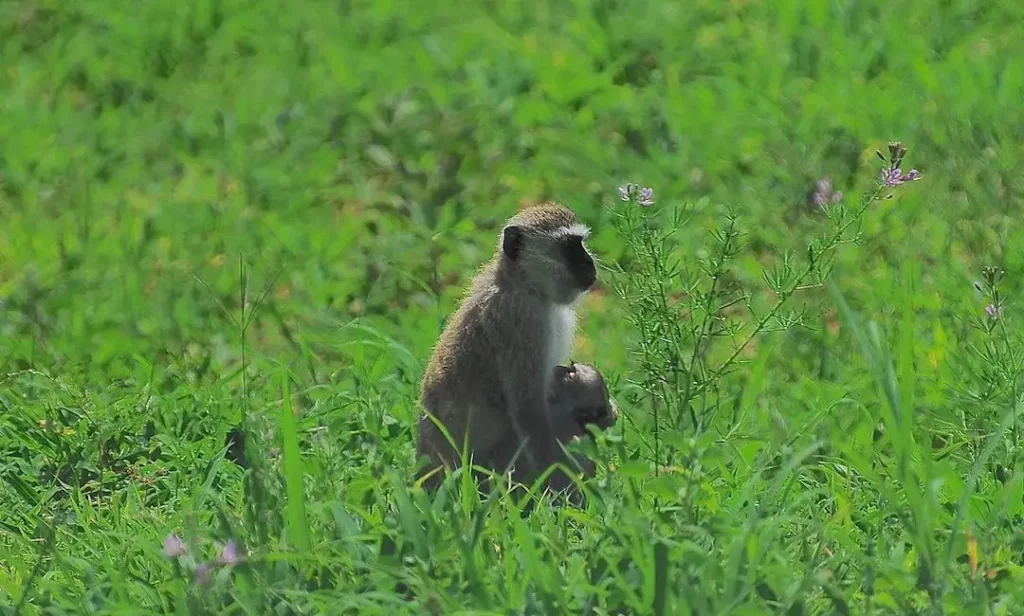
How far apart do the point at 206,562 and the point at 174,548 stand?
15cm

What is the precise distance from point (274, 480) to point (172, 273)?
3.45 m

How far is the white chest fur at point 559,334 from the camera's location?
5.28 metres

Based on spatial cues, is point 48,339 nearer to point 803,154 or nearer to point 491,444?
point 491,444

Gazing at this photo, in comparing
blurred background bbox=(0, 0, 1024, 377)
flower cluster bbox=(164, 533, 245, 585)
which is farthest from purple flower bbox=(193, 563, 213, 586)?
blurred background bbox=(0, 0, 1024, 377)

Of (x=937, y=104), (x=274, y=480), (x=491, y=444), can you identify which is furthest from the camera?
(x=937, y=104)

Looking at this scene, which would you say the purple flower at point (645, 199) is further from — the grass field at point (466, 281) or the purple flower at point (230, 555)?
the purple flower at point (230, 555)

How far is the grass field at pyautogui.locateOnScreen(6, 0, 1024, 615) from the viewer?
4.20 m

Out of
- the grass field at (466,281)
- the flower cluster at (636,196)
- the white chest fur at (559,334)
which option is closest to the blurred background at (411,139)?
the grass field at (466,281)

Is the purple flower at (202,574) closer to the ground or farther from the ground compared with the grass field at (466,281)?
farther from the ground

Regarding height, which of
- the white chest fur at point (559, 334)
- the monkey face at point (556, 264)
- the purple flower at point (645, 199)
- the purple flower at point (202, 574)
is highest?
the purple flower at point (645, 199)

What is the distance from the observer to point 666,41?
963 cm

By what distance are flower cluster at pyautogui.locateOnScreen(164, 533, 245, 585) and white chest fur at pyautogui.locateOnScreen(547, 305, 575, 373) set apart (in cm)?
136

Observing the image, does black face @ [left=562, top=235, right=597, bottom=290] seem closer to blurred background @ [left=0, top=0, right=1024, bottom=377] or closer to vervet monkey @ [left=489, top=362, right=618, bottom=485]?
vervet monkey @ [left=489, top=362, right=618, bottom=485]

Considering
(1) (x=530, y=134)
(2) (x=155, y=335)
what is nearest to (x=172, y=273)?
(2) (x=155, y=335)
